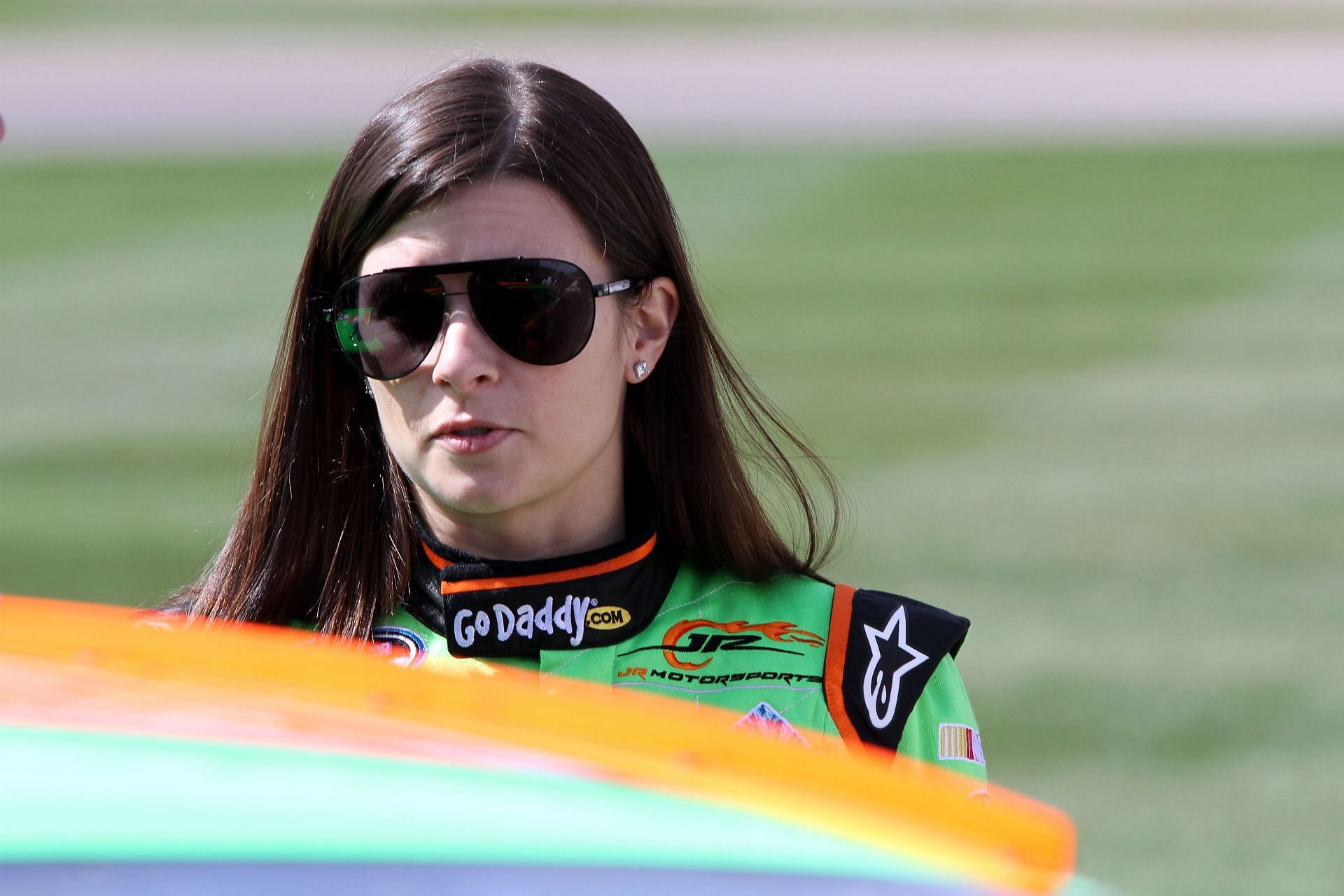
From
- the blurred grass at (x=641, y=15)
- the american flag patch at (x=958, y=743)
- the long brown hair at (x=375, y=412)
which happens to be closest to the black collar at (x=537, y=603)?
the long brown hair at (x=375, y=412)

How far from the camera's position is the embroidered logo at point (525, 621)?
221 centimetres

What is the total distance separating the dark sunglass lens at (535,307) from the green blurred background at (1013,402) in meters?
2.04

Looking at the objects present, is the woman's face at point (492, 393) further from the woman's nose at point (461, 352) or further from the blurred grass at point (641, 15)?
the blurred grass at point (641, 15)

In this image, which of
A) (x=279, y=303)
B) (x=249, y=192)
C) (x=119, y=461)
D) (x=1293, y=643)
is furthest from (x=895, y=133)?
(x=1293, y=643)

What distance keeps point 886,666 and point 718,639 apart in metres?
0.22

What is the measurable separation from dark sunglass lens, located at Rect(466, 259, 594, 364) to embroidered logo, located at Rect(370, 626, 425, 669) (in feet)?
1.31

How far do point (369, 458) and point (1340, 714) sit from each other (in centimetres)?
469

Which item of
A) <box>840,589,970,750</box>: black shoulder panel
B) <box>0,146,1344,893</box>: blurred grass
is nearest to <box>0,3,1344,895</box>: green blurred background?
<box>0,146,1344,893</box>: blurred grass

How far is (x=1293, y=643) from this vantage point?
6.76m

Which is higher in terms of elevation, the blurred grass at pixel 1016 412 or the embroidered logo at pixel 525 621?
the blurred grass at pixel 1016 412

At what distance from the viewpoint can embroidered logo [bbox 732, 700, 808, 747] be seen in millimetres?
2111

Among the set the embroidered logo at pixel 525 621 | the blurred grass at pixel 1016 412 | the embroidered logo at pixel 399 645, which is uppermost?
the blurred grass at pixel 1016 412

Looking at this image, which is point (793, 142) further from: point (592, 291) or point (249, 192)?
point (592, 291)

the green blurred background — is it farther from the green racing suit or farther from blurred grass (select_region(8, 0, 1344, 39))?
blurred grass (select_region(8, 0, 1344, 39))
